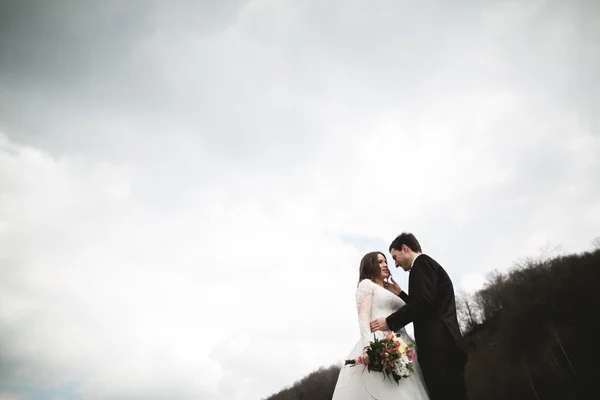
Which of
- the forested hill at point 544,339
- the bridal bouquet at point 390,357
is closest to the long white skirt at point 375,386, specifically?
the bridal bouquet at point 390,357

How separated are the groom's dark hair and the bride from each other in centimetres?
41

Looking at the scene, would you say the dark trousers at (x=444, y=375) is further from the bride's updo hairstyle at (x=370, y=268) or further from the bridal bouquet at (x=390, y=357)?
the bride's updo hairstyle at (x=370, y=268)

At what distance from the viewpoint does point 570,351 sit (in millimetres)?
32906

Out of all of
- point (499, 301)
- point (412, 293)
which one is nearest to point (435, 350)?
point (412, 293)

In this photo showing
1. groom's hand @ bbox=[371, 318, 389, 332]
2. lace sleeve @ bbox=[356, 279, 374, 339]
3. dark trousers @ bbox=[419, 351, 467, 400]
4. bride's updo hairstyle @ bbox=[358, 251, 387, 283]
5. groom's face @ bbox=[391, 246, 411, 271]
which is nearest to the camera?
dark trousers @ bbox=[419, 351, 467, 400]

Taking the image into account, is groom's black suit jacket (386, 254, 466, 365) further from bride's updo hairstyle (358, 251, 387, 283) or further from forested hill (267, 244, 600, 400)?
forested hill (267, 244, 600, 400)

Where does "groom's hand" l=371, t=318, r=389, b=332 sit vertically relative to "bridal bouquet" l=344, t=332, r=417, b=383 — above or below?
above

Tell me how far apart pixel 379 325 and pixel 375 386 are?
28.2 inches

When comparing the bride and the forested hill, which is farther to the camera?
the forested hill

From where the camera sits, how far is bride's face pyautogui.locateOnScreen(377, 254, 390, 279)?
15.6ft

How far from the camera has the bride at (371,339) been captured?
3490mm

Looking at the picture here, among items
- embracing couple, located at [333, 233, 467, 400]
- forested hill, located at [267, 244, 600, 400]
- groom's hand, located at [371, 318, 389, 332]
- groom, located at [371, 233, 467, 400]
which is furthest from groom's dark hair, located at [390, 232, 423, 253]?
forested hill, located at [267, 244, 600, 400]

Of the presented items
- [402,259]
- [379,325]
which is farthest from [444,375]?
[402,259]

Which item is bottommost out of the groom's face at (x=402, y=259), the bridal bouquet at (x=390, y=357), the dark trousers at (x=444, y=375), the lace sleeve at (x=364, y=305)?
the dark trousers at (x=444, y=375)
